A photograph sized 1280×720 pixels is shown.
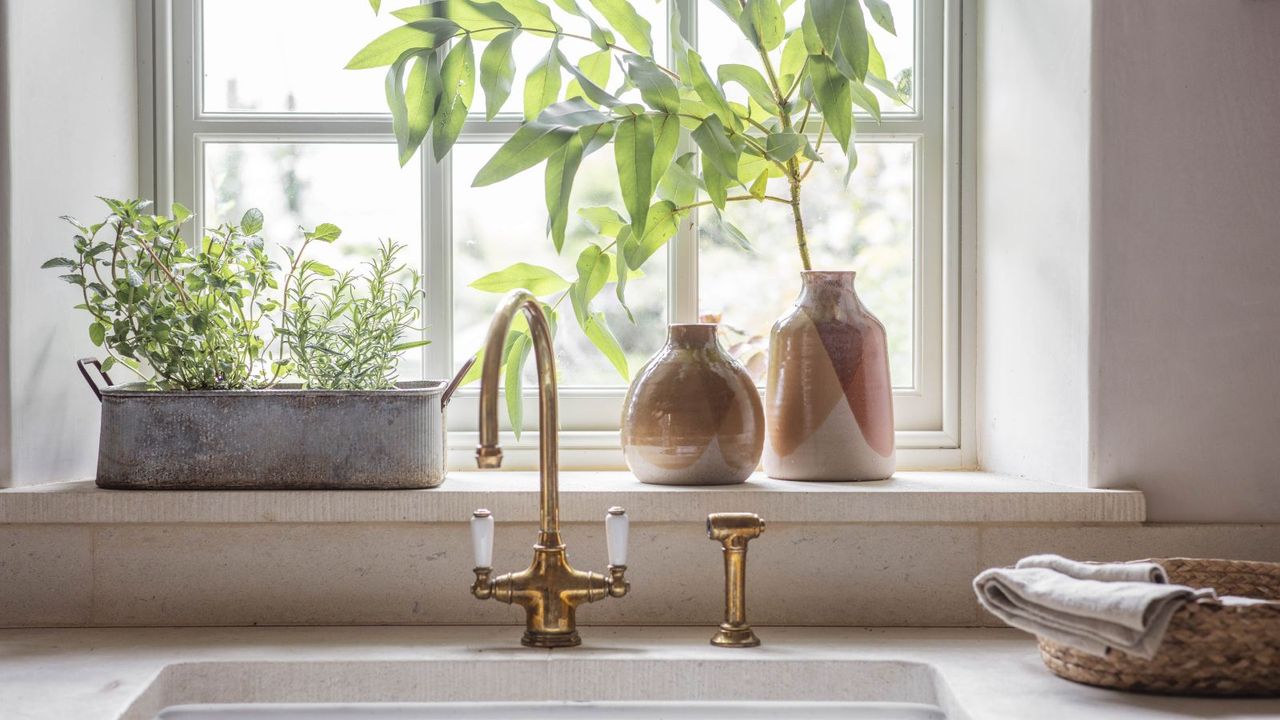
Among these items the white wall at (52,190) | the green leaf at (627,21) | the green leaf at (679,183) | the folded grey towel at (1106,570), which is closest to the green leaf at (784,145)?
the green leaf at (679,183)

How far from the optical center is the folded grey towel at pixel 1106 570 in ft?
3.54

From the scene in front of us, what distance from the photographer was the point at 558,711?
1226 millimetres

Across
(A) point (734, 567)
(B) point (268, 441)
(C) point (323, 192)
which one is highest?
(C) point (323, 192)

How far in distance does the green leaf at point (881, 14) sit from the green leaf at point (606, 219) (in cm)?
40

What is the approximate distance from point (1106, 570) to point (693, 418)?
49cm

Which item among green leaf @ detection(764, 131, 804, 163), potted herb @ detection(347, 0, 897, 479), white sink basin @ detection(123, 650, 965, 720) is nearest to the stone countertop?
white sink basin @ detection(123, 650, 965, 720)

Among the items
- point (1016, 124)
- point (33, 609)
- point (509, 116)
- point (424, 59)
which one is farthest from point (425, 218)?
point (1016, 124)

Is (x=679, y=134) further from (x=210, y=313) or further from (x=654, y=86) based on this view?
(x=210, y=313)

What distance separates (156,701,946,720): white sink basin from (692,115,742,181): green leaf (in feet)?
1.96

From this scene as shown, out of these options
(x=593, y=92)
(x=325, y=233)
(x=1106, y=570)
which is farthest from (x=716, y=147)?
(x=1106, y=570)

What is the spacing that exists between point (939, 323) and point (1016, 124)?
30 cm

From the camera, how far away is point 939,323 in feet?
5.40

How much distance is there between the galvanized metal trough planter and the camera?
1.35m

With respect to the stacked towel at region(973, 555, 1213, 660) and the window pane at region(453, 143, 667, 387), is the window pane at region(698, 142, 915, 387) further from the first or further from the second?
the stacked towel at region(973, 555, 1213, 660)
